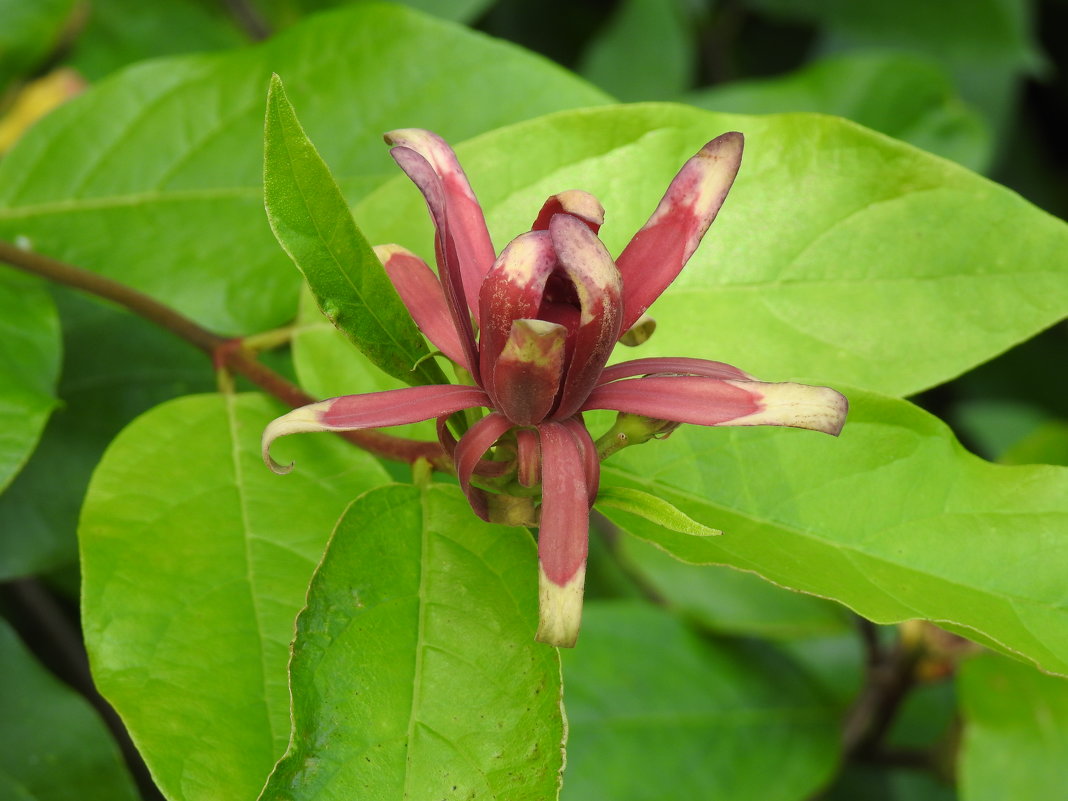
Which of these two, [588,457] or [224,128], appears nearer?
[588,457]

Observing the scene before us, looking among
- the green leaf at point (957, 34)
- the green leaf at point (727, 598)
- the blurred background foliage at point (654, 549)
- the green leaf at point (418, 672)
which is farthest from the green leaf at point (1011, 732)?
the green leaf at point (957, 34)

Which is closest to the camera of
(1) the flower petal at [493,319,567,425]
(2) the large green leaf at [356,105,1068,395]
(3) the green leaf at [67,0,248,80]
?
(1) the flower petal at [493,319,567,425]

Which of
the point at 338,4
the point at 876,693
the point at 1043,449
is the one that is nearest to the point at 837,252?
the point at 876,693

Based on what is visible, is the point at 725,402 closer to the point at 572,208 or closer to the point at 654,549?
the point at 572,208

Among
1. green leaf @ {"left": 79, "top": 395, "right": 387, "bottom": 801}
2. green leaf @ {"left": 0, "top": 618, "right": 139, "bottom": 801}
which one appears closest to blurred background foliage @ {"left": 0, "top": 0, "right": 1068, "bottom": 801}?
green leaf @ {"left": 0, "top": 618, "right": 139, "bottom": 801}

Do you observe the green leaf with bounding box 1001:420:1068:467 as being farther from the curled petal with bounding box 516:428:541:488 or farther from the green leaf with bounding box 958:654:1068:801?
the curled petal with bounding box 516:428:541:488

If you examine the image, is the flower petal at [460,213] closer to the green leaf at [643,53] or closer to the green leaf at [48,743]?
the green leaf at [48,743]
